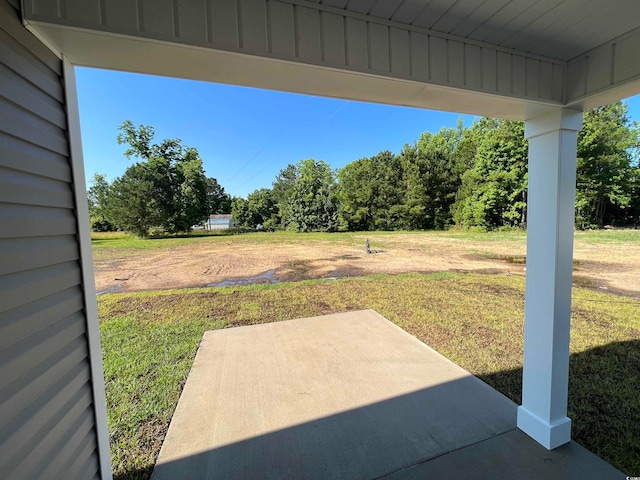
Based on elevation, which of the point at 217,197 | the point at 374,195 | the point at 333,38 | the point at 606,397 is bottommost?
the point at 606,397

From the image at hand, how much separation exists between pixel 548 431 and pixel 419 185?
21067 millimetres

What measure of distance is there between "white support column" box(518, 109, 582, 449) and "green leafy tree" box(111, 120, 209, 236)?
1825cm

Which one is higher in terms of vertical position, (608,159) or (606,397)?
(608,159)

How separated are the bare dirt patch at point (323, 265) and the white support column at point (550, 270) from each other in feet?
16.4

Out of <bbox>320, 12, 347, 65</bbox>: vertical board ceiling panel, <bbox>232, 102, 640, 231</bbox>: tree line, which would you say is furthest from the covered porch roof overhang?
<bbox>232, 102, 640, 231</bbox>: tree line

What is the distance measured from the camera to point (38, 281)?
0.92 meters

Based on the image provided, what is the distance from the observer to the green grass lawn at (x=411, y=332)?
1.83m

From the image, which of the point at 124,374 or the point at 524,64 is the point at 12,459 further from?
the point at 524,64

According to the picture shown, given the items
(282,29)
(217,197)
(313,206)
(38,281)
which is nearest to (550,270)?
(282,29)

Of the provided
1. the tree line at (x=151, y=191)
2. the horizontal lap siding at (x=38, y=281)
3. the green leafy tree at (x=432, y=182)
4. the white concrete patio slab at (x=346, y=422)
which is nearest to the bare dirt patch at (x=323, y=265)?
the white concrete patio slab at (x=346, y=422)

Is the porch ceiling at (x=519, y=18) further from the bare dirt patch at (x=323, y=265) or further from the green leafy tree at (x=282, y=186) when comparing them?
the green leafy tree at (x=282, y=186)

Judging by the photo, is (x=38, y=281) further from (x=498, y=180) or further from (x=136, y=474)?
(x=498, y=180)

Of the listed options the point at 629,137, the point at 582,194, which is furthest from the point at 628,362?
the point at 629,137

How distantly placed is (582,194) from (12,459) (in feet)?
72.6
